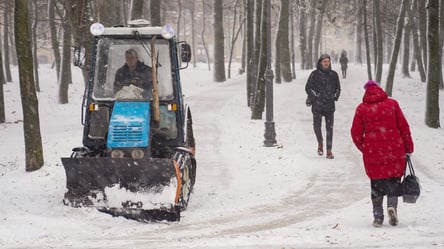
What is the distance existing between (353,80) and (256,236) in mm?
30238

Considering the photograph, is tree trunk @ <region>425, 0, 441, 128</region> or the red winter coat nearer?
the red winter coat

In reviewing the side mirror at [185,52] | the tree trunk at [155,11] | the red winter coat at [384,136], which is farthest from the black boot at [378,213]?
the tree trunk at [155,11]

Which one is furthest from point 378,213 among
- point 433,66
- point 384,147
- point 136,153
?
point 433,66

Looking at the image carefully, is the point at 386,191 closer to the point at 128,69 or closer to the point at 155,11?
the point at 128,69

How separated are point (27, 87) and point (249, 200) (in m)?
4.54

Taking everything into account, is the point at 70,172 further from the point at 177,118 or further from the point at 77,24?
the point at 77,24

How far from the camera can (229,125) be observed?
58.2ft

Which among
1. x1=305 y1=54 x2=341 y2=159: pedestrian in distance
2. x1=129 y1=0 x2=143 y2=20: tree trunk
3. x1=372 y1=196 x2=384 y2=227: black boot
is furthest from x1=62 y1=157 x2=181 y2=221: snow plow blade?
x1=129 y1=0 x2=143 y2=20: tree trunk

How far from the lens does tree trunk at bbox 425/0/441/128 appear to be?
55.4 feet

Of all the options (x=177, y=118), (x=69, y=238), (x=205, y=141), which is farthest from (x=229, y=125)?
(x=69, y=238)

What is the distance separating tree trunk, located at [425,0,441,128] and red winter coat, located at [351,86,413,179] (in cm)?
1050

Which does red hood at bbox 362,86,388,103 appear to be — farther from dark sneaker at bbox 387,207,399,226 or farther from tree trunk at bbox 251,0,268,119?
tree trunk at bbox 251,0,268,119

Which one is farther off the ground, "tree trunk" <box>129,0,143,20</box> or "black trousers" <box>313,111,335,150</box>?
"tree trunk" <box>129,0,143,20</box>

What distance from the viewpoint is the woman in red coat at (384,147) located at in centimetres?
734
